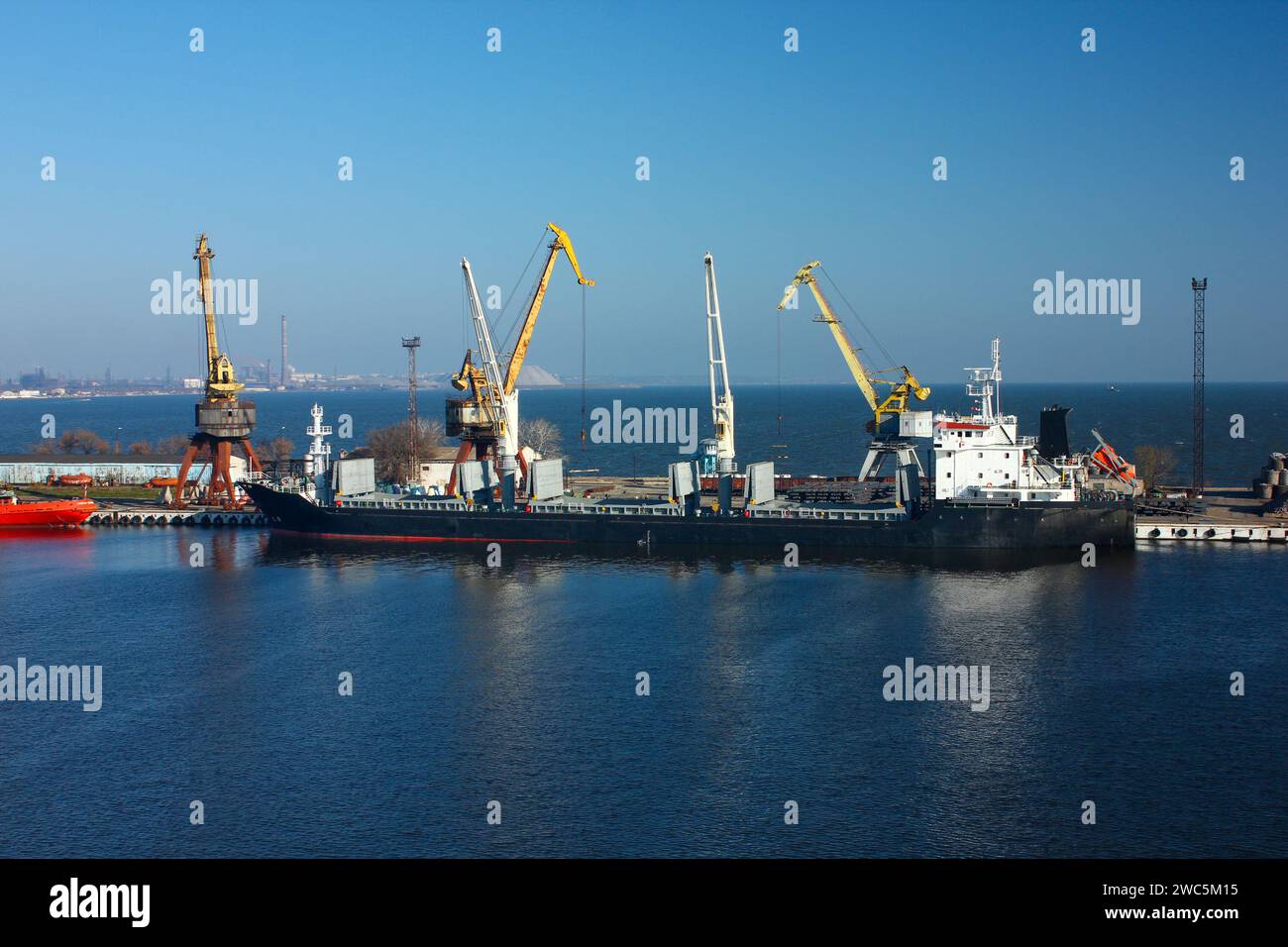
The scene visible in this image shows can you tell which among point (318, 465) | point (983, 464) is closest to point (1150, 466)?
point (983, 464)

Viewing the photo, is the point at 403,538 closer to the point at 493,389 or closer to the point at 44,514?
the point at 493,389

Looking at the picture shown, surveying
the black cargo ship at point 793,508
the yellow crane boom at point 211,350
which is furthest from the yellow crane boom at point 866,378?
the yellow crane boom at point 211,350

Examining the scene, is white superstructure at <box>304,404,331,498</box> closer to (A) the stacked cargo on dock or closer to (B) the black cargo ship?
(B) the black cargo ship

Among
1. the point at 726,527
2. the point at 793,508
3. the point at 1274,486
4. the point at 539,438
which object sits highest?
the point at 539,438

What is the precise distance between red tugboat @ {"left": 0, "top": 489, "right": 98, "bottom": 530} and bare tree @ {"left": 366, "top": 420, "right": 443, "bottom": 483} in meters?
24.6

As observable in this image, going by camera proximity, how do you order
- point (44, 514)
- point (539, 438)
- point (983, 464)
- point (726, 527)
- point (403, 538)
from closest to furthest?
point (983, 464) < point (726, 527) < point (403, 538) < point (44, 514) < point (539, 438)

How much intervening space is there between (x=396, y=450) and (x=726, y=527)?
43.8 metres

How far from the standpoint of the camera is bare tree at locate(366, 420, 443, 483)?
9339 centimetres

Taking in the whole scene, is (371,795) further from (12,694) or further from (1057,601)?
(1057,601)

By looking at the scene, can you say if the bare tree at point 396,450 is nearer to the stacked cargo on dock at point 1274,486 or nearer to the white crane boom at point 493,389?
the white crane boom at point 493,389

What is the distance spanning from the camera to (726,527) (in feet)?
208

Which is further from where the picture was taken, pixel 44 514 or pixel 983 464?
pixel 44 514

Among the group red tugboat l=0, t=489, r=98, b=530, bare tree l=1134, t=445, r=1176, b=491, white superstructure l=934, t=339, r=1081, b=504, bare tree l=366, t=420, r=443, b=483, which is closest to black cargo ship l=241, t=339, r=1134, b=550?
white superstructure l=934, t=339, r=1081, b=504

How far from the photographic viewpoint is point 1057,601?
46.8 metres
